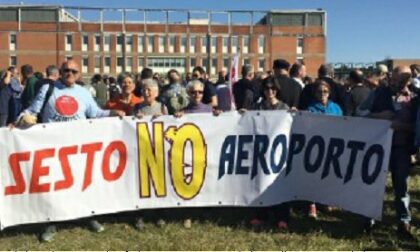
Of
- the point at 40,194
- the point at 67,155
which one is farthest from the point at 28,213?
the point at 67,155

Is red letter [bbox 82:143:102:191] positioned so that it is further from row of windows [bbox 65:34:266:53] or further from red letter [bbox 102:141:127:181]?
row of windows [bbox 65:34:266:53]

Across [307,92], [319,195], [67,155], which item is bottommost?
[319,195]

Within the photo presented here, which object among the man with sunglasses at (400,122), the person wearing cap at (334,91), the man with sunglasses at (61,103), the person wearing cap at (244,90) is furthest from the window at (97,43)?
the man with sunglasses at (400,122)

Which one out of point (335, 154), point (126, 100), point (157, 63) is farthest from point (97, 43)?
point (335, 154)

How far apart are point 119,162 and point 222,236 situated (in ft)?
4.69

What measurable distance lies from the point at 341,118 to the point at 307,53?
80.9 metres

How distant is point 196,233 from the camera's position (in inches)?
251

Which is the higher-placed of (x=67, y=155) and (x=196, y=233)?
(x=67, y=155)

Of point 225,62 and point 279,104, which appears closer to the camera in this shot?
point 279,104

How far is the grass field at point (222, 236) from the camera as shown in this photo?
593 cm

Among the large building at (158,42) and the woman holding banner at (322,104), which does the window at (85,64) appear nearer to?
the large building at (158,42)

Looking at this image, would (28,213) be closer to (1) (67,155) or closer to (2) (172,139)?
(1) (67,155)

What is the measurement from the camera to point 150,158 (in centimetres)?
640

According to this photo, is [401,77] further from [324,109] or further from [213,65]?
[213,65]
